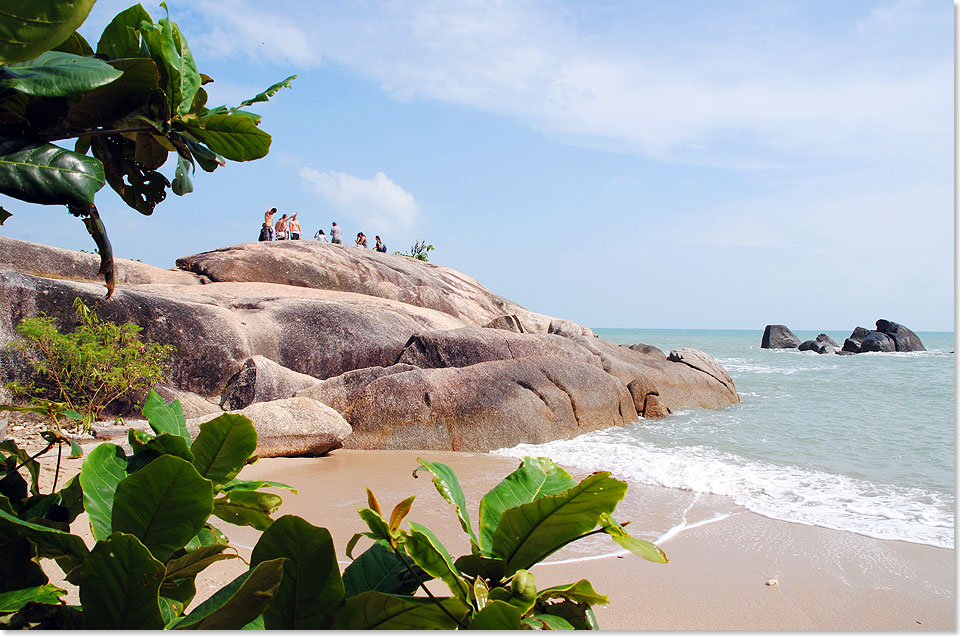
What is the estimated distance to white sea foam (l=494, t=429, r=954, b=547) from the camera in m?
5.93

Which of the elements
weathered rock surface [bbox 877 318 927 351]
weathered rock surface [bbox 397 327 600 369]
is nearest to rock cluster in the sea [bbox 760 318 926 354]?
weathered rock surface [bbox 877 318 927 351]

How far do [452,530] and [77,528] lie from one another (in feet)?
8.83

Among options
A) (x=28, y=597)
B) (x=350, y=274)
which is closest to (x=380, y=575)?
(x=28, y=597)

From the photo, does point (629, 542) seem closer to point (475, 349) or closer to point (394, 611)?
point (394, 611)

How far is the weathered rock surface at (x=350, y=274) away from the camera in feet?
54.7

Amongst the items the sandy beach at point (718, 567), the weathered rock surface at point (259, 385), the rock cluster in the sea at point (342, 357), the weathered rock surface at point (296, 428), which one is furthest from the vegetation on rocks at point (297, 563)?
the weathered rock surface at point (259, 385)

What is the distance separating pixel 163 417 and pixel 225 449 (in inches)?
8.0

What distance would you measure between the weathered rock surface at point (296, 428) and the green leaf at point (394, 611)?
7344 mm

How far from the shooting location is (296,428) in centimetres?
794

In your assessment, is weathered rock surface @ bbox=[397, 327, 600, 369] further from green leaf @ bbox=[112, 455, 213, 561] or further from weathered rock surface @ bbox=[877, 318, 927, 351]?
weathered rock surface @ bbox=[877, 318, 927, 351]

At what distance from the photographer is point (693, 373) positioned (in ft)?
48.9

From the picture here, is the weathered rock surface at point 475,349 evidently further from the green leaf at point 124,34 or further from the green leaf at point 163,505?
the green leaf at point 163,505

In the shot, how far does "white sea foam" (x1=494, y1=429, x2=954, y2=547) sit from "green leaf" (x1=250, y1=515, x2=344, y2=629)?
6.33 metres

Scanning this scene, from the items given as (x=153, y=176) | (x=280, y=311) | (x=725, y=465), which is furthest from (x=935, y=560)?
(x=280, y=311)
